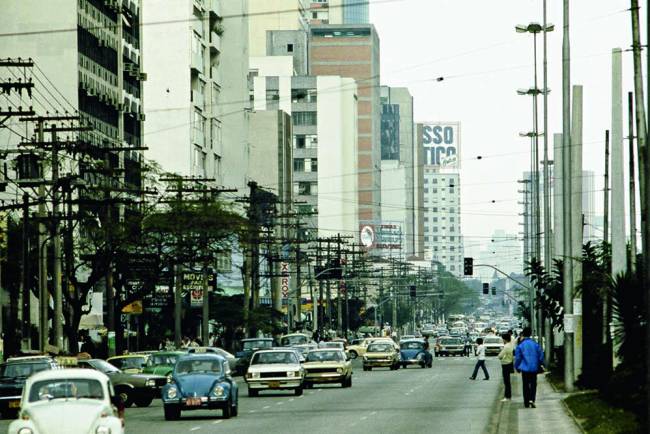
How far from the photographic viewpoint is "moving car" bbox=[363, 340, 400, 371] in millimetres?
84500

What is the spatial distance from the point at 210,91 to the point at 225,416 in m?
95.0

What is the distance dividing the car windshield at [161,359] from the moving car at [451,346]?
64.8 metres

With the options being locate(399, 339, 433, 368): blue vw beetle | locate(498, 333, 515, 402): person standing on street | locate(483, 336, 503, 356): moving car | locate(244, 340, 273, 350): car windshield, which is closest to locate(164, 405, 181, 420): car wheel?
locate(498, 333, 515, 402): person standing on street

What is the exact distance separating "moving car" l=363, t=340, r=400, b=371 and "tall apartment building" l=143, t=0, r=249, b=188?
128 feet

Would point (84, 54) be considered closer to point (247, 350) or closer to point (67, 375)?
point (247, 350)

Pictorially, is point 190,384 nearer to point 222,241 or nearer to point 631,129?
point 631,129

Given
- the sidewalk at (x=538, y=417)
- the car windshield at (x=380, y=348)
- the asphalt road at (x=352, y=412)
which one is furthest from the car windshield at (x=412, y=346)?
the sidewalk at (x=538, y=417)

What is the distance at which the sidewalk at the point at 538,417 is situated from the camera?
100 ft

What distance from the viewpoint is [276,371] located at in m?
51.3

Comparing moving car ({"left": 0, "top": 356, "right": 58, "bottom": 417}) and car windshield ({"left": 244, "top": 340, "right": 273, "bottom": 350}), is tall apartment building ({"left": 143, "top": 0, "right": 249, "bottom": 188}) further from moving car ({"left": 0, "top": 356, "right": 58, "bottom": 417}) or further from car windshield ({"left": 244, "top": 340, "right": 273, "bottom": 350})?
moving car ({"left": 0, "top": 356, "right": 58, "bottom": 417})

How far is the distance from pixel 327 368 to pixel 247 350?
1949 centimetres

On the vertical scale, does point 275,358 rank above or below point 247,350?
above

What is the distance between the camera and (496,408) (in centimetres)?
4069

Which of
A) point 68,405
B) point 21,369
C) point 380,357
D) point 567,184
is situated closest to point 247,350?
point 380,357
